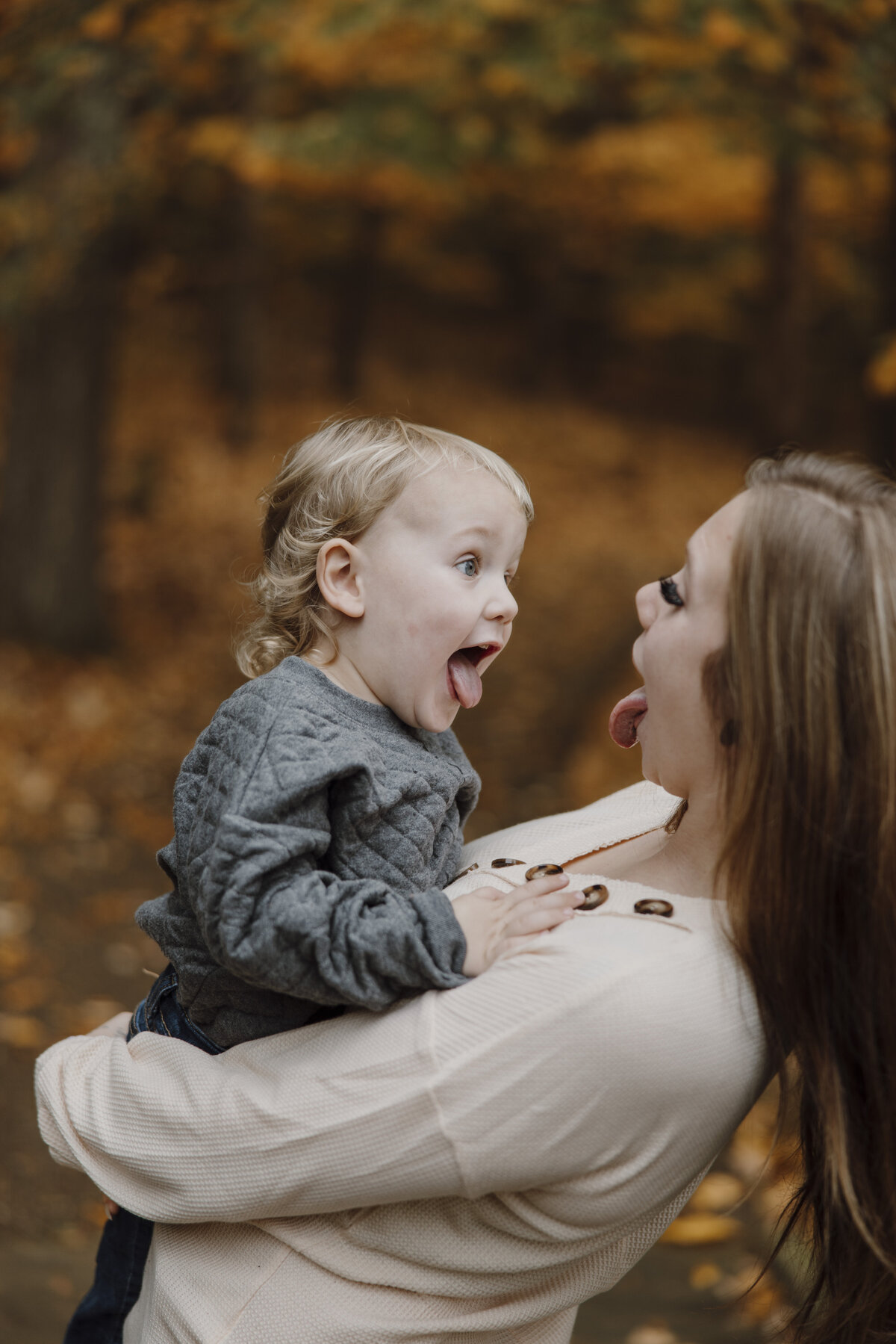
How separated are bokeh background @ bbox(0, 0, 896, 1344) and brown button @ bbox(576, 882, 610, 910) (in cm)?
441

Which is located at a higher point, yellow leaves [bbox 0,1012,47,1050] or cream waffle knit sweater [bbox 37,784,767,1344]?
cream waffle knit sweater [bbox 37,784,767,1344]

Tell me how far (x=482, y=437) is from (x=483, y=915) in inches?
232

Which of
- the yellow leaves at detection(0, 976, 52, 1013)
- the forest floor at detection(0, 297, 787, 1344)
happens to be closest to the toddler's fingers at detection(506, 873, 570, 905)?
the forest floor at detection(0, 297, 787, 1344)

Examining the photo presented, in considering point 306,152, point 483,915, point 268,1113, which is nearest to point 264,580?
point 483,915

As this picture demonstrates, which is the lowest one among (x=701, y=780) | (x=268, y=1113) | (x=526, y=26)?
(x=268, y=1113)

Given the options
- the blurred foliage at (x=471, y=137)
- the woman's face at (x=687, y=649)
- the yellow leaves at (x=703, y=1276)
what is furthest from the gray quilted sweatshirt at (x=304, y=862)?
the blurred foliage at (x=471, y=137)

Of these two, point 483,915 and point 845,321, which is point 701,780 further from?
point 845,321

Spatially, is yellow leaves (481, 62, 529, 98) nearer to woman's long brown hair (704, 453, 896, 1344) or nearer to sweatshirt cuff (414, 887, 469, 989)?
woman's long brown hair (704, 453, 896, 1344)

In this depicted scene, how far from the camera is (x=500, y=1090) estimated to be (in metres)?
1.33

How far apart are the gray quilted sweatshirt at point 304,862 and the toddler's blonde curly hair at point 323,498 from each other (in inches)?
7.0

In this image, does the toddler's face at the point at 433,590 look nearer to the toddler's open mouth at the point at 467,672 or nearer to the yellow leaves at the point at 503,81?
the toddler's open mouth at the point at 467,672

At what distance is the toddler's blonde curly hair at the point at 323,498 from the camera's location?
1.74 meters

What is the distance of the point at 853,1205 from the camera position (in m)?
1.35

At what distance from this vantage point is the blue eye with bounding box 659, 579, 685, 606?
155 cm
